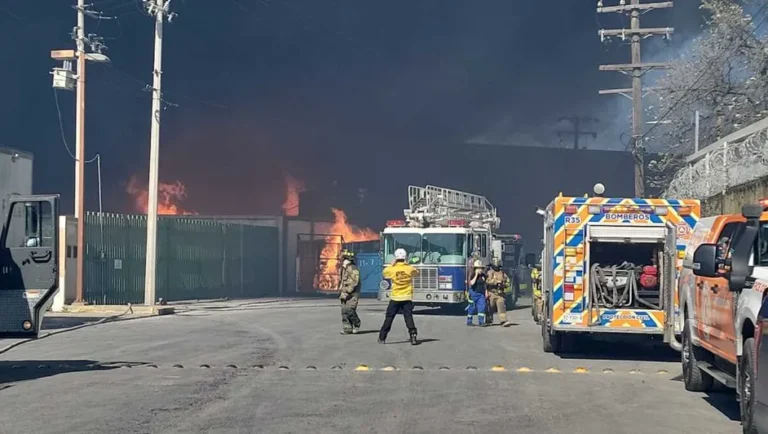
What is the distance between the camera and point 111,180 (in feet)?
192

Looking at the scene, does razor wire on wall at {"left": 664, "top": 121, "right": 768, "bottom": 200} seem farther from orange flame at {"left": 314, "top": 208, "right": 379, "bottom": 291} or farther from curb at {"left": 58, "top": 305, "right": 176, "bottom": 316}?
orange flame at {"left": 314, "top": 208, "right": 379, "bottom": 291}

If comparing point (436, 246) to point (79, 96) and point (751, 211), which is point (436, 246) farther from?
point (751, 211)

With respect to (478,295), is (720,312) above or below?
above

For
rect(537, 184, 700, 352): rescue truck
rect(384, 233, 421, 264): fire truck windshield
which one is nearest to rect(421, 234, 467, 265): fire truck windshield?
rect(384, 233, 421, 264): fire truck windshield

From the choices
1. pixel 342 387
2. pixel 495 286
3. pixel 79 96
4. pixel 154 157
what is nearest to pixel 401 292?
pixel 342 387

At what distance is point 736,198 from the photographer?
19.6 metres

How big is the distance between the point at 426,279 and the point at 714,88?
12.8 metres

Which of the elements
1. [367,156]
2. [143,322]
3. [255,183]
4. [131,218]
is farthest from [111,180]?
[143,322]

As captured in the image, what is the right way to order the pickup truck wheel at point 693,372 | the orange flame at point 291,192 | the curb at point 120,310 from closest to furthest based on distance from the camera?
the pickup truck wheel at point 693,372
the curb at point 120,310
the orange flame at point 291,192

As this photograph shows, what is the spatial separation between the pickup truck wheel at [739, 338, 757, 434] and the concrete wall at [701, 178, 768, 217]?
392 inches

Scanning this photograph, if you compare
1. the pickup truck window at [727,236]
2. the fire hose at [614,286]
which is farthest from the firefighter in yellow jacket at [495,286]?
the pickup truck window at [727,236]

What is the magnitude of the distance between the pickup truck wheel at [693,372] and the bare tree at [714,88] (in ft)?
53.7

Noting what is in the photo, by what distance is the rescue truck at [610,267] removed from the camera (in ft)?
47.8

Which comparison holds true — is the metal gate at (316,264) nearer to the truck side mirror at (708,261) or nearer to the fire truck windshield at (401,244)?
the fire truck windshield at (401,244)
